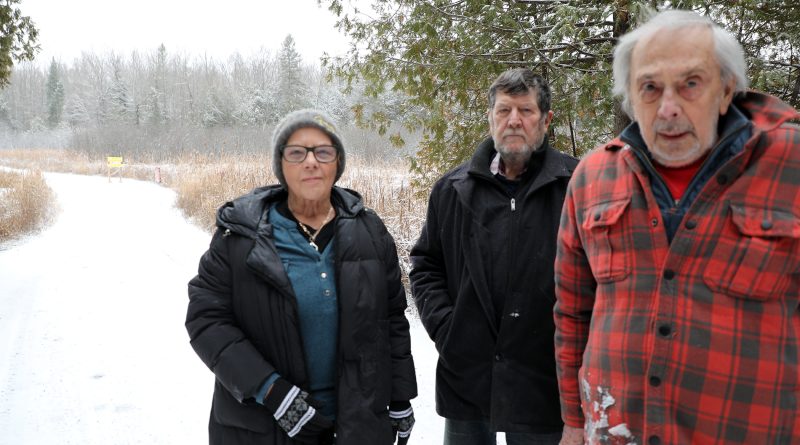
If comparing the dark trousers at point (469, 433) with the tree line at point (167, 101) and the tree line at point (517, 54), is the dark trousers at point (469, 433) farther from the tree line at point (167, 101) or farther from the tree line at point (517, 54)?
the tree line at point (167, 101)

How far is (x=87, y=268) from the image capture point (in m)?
8.72

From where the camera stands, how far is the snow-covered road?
3945 mm

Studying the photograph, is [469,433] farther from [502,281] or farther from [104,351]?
[104,351]

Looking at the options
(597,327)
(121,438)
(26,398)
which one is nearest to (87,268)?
(26,398)

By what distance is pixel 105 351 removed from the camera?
17.4 feet

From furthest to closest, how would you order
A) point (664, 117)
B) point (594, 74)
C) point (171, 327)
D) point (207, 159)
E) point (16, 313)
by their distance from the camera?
point (207, 159), point (16, 313), point (171, 327), point (594, 74), point (664, 117)

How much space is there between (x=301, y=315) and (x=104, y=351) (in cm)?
424

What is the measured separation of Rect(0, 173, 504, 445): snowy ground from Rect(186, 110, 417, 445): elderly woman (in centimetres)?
198

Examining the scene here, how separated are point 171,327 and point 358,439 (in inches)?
184

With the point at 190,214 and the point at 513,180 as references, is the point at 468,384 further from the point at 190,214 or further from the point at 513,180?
the point at 190,214

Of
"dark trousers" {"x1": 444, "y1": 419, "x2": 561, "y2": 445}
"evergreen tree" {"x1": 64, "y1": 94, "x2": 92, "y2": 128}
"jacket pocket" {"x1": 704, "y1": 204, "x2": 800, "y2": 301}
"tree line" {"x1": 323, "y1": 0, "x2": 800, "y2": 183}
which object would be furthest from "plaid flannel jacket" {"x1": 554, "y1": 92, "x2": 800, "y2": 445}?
"evergreen tree" {"x1": 64, "y1": 94, "x2": 92, "y2": 128}

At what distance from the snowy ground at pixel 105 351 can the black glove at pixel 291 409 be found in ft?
6.87

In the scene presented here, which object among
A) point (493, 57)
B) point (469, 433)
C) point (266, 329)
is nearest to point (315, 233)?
point (266, 329)

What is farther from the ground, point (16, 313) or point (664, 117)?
point (664, 117)
